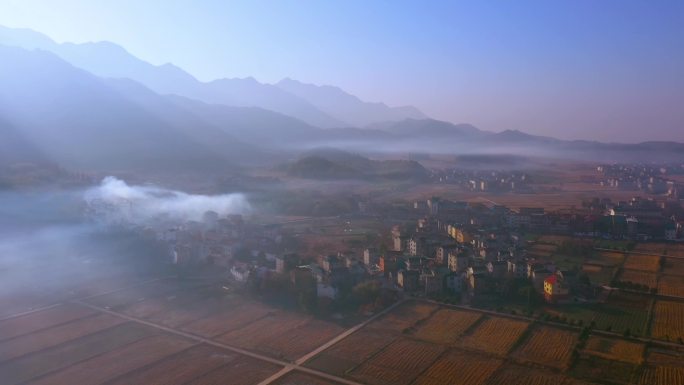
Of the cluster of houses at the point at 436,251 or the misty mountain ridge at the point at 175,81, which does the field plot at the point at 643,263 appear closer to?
the cluster of houses at the point at 436,251

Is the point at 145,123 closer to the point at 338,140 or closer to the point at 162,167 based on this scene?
the point at 162,167

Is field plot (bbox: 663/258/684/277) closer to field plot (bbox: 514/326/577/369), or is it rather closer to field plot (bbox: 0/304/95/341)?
field plot (bbox: 514/326/577/369)

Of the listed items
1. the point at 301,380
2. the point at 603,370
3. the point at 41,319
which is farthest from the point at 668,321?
the point at 41,319

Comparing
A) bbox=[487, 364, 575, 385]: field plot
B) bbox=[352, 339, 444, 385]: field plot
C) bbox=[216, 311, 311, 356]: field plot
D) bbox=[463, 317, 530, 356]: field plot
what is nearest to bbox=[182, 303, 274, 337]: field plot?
bbox=[216, 311, 311, 356]: field plot

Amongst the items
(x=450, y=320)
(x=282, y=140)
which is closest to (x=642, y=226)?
(x=450, y=320)

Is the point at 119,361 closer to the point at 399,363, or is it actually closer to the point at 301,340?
the point at 301,340
